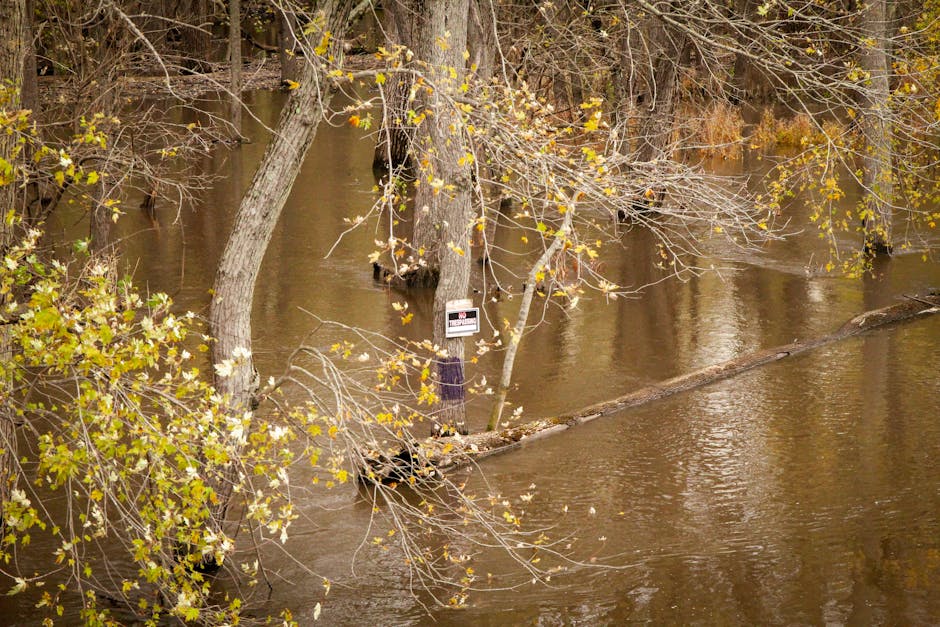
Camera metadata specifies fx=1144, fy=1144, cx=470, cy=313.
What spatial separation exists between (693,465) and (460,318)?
2656 mm

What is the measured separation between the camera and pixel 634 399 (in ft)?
41.6

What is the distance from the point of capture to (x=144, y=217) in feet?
75.1

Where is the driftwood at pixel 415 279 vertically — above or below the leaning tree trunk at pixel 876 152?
below

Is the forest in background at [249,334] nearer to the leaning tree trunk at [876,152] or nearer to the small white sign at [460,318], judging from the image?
the small white sign at [460,318]

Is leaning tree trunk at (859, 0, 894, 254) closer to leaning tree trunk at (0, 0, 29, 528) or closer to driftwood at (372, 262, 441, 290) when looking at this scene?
driftwood at (372, 262, 441, 290)

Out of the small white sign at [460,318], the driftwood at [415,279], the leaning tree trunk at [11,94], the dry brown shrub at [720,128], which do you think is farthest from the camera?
the dry brown shrub at [720,128]

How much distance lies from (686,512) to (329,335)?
Result: 21.6 ft

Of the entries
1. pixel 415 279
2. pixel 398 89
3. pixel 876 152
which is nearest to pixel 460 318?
pixel 415 279

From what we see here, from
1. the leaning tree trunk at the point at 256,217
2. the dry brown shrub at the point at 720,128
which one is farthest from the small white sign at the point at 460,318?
the dry brown shrub at the point at 720,128

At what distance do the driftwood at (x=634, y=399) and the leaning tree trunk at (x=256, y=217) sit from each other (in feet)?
4.18

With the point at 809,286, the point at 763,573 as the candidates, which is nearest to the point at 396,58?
the point at 763,573

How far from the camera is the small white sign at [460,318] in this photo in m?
10.9

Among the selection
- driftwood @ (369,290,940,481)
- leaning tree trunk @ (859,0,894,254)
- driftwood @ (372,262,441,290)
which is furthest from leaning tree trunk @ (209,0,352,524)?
driftwood @ (372,262,441,290)

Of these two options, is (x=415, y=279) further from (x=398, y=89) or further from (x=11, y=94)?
(x=11, y=94)
